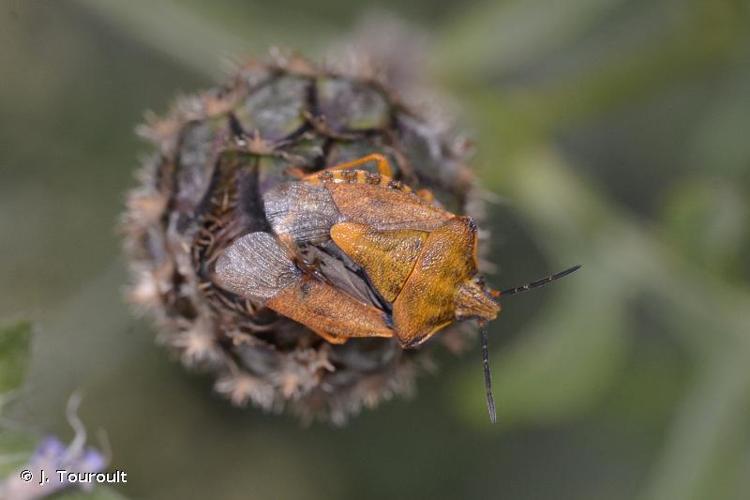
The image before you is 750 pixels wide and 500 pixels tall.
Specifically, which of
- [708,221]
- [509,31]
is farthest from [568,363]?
[509,31]

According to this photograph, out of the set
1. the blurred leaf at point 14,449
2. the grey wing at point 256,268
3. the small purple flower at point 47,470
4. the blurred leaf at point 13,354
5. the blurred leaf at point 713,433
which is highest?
the grey wing at point 256,268

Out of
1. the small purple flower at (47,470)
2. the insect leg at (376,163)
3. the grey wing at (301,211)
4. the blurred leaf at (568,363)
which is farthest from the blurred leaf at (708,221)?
the small purple flower at (47,470)

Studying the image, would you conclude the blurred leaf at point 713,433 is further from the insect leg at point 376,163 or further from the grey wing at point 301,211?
the grey wing at point 301,211

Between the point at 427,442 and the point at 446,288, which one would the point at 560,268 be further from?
the point at 446,288

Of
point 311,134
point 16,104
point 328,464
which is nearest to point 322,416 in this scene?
point 311,134

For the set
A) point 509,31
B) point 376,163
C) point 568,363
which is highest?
point 509,31

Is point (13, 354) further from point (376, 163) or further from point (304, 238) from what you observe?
point (376, 163)

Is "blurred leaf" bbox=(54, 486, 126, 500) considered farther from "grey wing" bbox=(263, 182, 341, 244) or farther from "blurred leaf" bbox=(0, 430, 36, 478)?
"grey wing" bbox=(263, 182, 341, 244)
